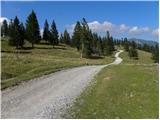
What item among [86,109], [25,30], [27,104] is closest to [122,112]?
[86,109]

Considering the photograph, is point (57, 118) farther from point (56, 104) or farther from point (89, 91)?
point (89, 91)

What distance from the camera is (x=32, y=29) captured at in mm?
125438

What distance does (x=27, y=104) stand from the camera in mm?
21547

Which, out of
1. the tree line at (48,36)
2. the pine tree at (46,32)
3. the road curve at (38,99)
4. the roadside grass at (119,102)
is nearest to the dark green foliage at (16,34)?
the tree line at (48,36)

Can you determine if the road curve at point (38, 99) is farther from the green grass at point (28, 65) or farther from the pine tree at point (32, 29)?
the pine tree at point (32, 29)

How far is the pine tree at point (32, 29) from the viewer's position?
12469 cm

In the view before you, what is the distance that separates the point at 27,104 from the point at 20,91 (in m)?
5.99

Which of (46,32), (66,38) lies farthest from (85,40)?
(66,38)

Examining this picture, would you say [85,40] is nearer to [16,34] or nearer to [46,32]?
[16,34]

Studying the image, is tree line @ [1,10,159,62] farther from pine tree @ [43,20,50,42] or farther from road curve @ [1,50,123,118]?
road curve @ [1,50,123,118]

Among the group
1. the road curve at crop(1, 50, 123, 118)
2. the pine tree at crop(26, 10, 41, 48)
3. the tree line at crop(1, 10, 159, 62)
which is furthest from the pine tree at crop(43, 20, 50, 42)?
the road curve at crop(1, 50, 123, 118)

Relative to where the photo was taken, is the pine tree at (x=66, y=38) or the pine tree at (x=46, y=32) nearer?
the pine tree at (x=46, y=32)

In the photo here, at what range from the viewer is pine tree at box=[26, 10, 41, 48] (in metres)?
125

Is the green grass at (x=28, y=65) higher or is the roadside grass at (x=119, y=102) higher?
the roadside grass at (x=119, y=102)
